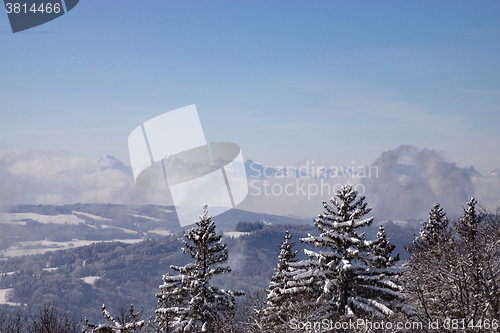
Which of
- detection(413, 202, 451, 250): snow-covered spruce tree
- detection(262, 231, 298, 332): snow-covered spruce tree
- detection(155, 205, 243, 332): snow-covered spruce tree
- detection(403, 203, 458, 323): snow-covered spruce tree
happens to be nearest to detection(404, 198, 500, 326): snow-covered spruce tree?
detection(403, 203, 458, 323): snow-covered spruce tree

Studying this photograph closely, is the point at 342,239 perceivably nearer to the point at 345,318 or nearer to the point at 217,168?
the point at 345,318

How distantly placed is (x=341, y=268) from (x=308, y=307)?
2650mm

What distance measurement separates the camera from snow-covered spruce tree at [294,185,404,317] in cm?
1780

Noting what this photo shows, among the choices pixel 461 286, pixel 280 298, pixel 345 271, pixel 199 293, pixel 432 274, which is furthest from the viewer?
pixel 280 298

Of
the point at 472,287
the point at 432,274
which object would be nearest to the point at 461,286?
the point at 472,287

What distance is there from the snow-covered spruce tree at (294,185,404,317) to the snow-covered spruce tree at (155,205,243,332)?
898 centimetres

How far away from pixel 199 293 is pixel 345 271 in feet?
38.1

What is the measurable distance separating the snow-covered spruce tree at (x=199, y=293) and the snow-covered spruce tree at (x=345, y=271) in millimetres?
8982

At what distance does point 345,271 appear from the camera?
17641 mm

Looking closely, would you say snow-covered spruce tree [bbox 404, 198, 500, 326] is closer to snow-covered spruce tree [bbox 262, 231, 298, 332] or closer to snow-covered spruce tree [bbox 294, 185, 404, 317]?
snow-covered spruce tree [bbox 294, 185, 404, 317]

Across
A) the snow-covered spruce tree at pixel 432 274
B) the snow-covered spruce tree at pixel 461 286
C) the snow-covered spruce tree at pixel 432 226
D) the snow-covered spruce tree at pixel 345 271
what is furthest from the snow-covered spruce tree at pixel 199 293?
the snow-covered spruce tree at pixel 432 226

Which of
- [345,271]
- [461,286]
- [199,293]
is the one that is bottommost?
[199,293]

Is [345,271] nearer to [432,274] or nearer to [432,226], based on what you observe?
[432,274]

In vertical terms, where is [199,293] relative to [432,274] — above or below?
below
